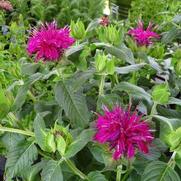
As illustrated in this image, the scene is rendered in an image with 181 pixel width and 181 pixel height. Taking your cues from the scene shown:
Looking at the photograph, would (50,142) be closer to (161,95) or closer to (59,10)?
(161,95)

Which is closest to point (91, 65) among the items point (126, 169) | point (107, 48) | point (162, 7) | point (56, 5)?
point (107, 48)

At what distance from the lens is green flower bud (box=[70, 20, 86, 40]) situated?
69cm

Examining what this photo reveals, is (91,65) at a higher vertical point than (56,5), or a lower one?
higher

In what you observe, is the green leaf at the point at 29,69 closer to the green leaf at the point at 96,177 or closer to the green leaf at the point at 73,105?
the green leaf at the point at 73,105

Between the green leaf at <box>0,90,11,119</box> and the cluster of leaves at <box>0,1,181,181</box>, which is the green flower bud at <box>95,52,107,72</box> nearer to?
the cluster of leaves at <box>0,1,181,181</box>

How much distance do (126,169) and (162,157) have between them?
2.3 inches

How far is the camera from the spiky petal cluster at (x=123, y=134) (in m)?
0.46

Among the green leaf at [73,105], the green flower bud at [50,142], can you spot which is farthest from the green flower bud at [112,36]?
the green flower bud at [50,142]

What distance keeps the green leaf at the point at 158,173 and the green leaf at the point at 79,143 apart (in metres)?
0.08

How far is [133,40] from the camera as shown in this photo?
2.40 ft

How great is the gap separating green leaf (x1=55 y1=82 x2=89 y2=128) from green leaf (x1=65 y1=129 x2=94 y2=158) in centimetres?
5

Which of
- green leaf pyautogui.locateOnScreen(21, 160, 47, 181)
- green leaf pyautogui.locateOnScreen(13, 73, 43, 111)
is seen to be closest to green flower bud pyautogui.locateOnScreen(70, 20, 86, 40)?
green leaf pyautogui.locateOnScreen(13, 73, 43, 111)

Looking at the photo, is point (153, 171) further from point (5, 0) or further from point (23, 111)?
point (5, 0)

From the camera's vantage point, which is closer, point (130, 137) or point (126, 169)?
point (130, 137)
